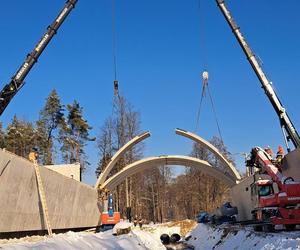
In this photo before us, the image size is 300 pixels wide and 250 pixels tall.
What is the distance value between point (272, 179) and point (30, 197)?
11615 mm

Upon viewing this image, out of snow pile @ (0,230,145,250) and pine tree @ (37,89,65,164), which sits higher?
pine tree @ (37,89,65,164)

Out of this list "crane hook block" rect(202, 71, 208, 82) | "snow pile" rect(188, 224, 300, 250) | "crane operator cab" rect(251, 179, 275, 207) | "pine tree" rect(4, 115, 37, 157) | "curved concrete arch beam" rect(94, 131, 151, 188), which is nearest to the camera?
"snow pile" rect(188, 224, 300, 250)

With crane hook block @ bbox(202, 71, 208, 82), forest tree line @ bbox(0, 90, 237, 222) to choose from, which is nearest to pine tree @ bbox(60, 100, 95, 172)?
forest tree line @ bbox(0, 90, 237, 222)

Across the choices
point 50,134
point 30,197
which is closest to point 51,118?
point 50,134

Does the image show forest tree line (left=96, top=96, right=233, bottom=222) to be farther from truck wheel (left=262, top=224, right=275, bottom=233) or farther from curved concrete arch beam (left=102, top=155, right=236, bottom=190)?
truck wheel (left=262, top=224, right=275, bottom=233)

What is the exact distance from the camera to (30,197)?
22.5 m

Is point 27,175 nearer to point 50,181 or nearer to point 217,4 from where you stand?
point 50,181

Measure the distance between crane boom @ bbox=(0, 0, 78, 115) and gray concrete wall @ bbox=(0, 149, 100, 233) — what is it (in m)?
3.90

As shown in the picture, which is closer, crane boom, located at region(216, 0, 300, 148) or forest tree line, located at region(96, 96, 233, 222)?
crane boom, located at region(216, 0, 300, 148)

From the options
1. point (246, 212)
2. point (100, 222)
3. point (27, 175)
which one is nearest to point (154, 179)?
point (100, 222)

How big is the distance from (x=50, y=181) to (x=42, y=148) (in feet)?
146

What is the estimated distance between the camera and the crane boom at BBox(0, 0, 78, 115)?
23202mm

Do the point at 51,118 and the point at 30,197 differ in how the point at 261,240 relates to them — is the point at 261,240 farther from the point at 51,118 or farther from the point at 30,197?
the point at 51,118

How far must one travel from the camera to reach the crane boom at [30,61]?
23.2 meters
